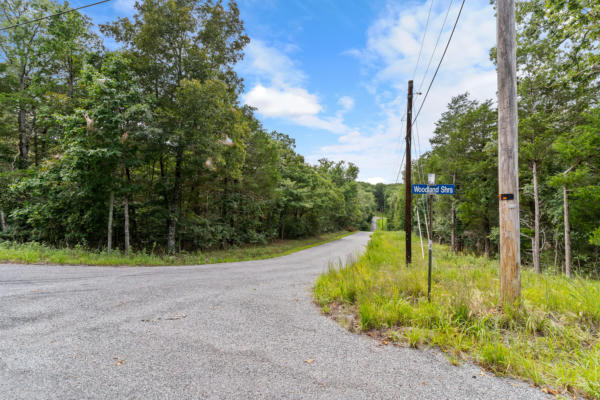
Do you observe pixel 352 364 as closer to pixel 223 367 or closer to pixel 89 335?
pixel 223 367

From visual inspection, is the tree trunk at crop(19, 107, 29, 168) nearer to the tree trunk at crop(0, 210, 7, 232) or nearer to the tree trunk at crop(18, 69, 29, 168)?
the tree trunk at crop(18, 69, 29, 168)

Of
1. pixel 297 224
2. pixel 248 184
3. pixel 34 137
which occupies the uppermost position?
pixel 34 137

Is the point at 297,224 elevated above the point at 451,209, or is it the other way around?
the point at 451,209

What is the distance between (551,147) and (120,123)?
19.7 meters

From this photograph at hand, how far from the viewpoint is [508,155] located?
4023mm

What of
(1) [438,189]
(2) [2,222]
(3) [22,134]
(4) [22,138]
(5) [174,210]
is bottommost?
(2) [2,222]

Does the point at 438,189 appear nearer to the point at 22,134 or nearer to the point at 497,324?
the point at 497,324

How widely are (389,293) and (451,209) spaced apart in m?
20.0

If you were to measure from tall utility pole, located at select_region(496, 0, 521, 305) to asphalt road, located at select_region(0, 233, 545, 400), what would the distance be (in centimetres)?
212

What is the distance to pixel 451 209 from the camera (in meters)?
20.9

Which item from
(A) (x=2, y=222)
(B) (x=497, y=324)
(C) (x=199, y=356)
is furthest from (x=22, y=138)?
(B) (x=497, y=324)

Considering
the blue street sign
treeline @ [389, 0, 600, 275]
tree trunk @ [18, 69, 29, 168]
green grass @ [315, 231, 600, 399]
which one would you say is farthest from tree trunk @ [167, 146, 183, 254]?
treeline @ [389, 0, 600, 275]

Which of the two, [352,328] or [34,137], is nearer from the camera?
[352,328]

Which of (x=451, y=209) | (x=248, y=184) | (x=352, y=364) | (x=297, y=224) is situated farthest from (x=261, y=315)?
(x=297, y=224)
